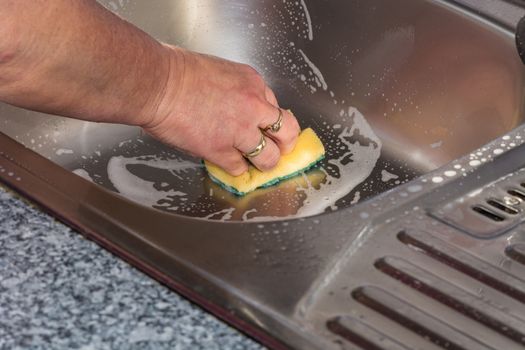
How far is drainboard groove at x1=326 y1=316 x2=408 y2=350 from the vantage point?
0.66 metres

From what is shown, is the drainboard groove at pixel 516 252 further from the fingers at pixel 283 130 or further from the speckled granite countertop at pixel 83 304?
the fingers at pixel 283 130

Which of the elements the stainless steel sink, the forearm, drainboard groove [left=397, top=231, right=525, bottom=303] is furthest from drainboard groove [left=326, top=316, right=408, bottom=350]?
the forearm

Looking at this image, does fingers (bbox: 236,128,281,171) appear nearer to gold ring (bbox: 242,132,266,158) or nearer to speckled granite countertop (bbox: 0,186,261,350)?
gold ring (bbox: 242,132,266,158)

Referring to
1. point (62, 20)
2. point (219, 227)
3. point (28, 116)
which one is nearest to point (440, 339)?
point (219, 227)

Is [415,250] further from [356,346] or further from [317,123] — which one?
[317,123]

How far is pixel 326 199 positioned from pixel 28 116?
1.44 ft

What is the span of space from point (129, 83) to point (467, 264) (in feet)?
1.43

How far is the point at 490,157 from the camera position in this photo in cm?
89

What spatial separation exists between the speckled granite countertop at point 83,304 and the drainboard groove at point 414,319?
103mm

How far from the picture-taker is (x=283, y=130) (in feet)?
3.93

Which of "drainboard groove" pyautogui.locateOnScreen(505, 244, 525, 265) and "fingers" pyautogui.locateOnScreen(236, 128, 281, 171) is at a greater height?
"drainboard groove" pyautogui.locateOnScreen(505, 244, 525, 265)

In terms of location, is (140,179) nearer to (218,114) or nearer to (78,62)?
(218,114)

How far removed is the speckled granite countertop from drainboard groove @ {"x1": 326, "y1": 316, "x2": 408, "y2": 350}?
6 centimetres

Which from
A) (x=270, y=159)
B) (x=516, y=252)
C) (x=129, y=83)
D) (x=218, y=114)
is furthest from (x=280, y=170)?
(x=516, y=252)
